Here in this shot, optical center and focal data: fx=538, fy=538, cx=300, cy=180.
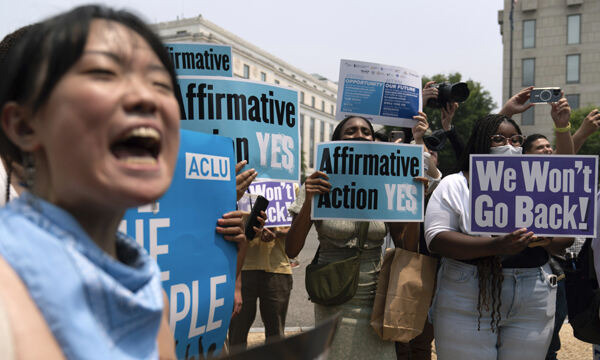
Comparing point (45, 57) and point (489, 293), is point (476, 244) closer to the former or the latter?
point (489, 293)

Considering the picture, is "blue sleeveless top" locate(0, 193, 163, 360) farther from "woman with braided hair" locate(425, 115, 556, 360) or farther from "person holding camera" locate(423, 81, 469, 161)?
"person holding camera" locate(423, 81, 469, 161)

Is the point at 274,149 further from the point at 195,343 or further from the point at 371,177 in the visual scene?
the point at 195,343

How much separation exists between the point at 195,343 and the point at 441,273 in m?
1.58

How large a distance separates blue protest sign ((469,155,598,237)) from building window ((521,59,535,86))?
4868 cm

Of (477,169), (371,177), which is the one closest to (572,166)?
(477,169)

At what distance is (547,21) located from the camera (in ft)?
158

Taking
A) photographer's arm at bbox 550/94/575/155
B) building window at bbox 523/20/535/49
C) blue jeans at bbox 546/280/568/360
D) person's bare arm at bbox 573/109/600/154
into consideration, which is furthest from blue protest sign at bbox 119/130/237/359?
building window at bbox 523/20/535/49

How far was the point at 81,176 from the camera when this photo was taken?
0.85 m

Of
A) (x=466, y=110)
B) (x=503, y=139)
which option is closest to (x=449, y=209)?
(x=503, y=139)

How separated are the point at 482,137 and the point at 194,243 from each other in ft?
6.39

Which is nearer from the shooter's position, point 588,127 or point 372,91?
point 372,91

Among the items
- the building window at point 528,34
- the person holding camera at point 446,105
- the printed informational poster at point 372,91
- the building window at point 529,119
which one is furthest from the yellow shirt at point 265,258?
the building window at point 528,34

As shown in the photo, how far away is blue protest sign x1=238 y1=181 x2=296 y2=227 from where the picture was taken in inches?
143

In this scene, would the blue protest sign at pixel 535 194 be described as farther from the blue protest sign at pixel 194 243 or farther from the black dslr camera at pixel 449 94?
the blue protest sign at pixel 194 243
